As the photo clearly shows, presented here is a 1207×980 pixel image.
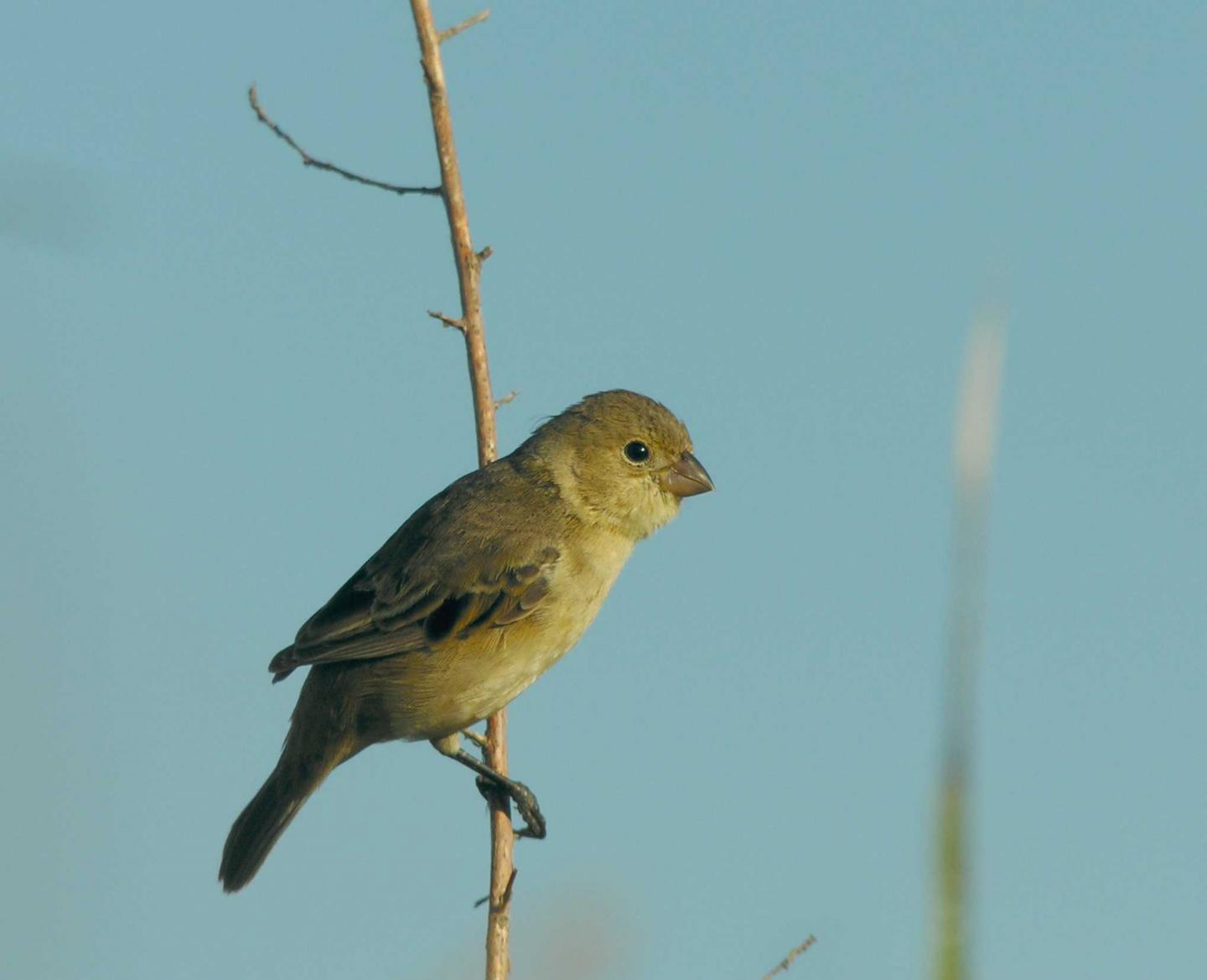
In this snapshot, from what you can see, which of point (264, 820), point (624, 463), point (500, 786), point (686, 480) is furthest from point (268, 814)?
point (686, 480)

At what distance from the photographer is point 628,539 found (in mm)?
5906

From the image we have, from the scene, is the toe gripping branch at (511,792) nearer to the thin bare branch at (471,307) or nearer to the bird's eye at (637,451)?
the thin bare branch at (471,307)

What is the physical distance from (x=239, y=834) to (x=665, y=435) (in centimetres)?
229

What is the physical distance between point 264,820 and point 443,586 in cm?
108

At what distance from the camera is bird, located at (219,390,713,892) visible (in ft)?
17.6

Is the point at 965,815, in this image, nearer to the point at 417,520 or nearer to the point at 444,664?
the point at 444,664

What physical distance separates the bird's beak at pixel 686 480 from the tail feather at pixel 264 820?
1754 mm

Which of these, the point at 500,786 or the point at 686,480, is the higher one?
the point at 686,480

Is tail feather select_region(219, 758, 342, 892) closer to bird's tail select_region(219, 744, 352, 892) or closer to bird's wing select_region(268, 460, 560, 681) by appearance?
bird's tail select_region(219, 744, 352, 892)

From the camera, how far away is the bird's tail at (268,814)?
17.3ft

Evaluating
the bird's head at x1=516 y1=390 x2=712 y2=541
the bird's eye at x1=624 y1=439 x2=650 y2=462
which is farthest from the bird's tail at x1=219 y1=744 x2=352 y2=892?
the bird's eye at x1=624 y1=439 x2=650 y2=462

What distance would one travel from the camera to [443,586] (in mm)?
5555

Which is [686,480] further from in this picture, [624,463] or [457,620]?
[457,620]

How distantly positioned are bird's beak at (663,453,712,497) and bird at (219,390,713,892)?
0.10 ft
